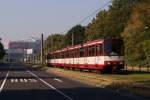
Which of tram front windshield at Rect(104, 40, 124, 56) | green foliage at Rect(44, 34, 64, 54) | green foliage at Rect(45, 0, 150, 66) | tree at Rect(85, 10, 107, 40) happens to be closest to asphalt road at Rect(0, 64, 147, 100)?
tram front windshield at Rect(104, 40, 124, 56)

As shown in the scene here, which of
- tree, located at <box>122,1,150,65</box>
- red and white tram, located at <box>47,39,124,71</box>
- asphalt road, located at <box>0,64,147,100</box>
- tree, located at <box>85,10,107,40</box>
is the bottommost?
asphalt road, located at <box>0,64,147,100</box>

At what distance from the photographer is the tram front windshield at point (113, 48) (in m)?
46.6

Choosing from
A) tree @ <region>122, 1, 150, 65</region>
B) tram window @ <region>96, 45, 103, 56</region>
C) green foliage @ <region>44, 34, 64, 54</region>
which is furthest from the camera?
green foliage @ <region>44, 34, 64, 54</region>

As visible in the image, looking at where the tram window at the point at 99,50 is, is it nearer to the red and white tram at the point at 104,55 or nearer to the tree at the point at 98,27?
the red and white tram at the point at 104,55

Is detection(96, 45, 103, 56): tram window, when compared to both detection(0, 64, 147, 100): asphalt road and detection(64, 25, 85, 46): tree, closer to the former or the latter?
detection(0, 64, 147, 100): asphalt road

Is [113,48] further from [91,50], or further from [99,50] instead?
[91,50]

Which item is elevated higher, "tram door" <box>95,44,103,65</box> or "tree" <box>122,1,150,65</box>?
"tree" <box>122,1,150,65</box>

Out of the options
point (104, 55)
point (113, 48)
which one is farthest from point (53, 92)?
point (113, 48)

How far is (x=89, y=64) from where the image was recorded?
5159 cm

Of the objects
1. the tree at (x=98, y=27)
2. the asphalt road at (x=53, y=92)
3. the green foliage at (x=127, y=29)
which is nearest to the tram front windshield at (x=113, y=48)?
the asphalt road at (x=53, y=92)

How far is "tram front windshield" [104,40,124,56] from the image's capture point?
46562 millimetres

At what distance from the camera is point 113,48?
47094 mm

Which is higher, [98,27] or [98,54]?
[98,27]

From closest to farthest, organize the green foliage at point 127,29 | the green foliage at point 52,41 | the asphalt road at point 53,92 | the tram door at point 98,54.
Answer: the asphalt road at point 53,92 → the tram door at point 98,54 → the green foliage at point 127,29 → the green foliage at point 52,41
